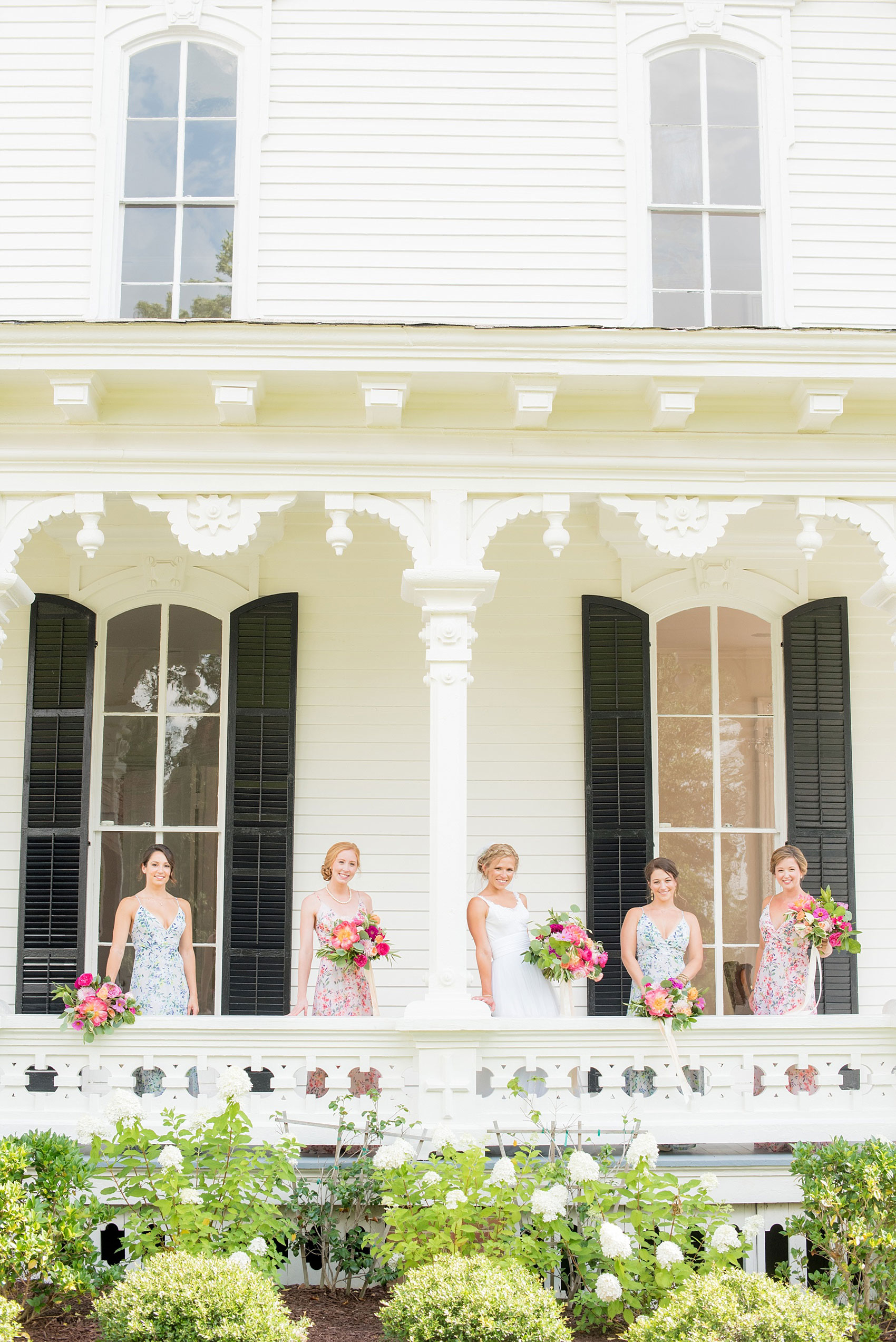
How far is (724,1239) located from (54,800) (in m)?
4.80

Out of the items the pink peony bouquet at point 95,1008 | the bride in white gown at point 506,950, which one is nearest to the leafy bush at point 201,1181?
the pink peony bouquet at point 95,1008

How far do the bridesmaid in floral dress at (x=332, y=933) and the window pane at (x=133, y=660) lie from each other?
2.00 m

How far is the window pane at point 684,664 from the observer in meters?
8.48

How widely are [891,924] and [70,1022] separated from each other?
5.04 meters

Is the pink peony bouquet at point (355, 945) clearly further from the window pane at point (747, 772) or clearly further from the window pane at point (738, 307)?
the window pane at point (738, 307)

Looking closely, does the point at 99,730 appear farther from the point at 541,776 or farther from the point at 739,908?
the point at 739,908

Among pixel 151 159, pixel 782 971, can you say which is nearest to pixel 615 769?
pixel 782 971

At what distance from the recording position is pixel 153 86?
8.67 metres

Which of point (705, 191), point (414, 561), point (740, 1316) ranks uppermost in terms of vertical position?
point (705, 191)

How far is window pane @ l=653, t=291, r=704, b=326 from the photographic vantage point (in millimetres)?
8508

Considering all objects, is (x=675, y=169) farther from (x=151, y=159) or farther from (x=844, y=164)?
(x=151, y=159)

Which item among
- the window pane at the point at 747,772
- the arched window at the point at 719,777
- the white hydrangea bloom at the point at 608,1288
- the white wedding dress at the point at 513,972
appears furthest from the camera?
the window pane at the point at 747,772

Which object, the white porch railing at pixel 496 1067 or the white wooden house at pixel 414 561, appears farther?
the white wooden house at pixel 414 561

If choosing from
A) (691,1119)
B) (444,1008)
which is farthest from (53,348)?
(691,1119)
